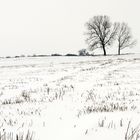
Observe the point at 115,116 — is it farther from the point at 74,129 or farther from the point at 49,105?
the point at 49,105

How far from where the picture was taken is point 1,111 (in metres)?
5.74

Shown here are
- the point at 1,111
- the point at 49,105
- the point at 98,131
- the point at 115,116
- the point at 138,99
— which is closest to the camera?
the point at 98,131

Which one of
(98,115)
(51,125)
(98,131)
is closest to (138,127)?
(98,131)

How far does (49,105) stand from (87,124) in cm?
229

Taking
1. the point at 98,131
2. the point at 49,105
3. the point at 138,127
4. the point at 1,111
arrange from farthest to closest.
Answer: the point at 49,105
the point at 1,111
the point at 138,127
the point at 98,131

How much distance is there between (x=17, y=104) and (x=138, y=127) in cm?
341

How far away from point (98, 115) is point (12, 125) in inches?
55.5

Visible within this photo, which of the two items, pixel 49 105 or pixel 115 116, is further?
pixel 49 105

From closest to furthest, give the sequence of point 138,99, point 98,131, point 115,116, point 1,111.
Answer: point 98,131, point 115,116, point 1,111, point 138,99

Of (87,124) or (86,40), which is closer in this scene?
(87,124)

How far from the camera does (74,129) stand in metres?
4.02

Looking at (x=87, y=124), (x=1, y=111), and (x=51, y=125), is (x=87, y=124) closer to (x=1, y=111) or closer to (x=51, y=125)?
(x=51, y=125)

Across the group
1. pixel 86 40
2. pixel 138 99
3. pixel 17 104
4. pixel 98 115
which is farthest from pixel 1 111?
pixel 86 40

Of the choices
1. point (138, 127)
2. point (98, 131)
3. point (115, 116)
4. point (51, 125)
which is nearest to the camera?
point (98, 131)
